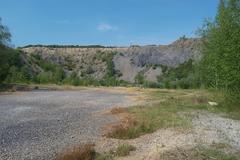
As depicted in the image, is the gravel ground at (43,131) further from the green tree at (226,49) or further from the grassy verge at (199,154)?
the green tree at (226,49)

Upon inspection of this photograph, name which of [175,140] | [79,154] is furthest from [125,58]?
[79,154]

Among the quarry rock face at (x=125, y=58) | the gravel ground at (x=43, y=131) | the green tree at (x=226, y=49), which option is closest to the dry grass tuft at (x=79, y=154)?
the gravel ground at (x=43, y=131)

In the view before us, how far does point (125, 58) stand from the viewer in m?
133

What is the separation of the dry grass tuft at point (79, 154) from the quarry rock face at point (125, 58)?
104 meters

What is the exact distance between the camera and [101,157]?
1240 centimetres

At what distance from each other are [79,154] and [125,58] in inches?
4760

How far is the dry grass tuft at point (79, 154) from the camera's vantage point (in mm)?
11906

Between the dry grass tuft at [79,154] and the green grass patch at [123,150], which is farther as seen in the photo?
the green grass patch at [123,150]

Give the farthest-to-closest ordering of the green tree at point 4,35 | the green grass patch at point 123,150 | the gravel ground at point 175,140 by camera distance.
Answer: the green tree at point 4,35 < the gravel ground at point 175,140 < the green grass patch at point 123,150

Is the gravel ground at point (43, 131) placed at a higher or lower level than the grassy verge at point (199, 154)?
lower

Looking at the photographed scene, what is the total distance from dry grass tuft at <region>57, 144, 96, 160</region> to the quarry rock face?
343ft

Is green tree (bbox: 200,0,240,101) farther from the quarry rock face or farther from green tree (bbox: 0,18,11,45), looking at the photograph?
the quarry rock face

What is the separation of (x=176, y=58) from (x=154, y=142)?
376 feet

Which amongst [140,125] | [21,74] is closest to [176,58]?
[21,74]
